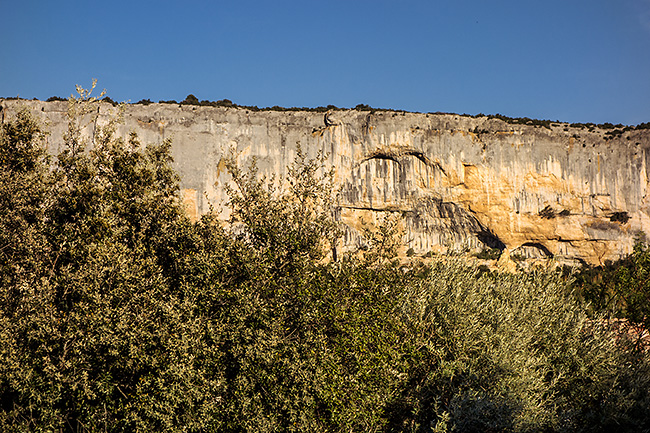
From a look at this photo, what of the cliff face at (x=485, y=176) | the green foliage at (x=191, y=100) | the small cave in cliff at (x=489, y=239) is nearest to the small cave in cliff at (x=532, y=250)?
the cliff face at (x=485, y=176)

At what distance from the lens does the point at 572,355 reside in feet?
41.6

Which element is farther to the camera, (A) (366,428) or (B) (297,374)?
(A) (366,428)

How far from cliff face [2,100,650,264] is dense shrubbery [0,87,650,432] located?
4344cm

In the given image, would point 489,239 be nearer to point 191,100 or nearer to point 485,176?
point 485,176

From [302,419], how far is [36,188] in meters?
7.12

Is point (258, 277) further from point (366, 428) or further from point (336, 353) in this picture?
point (366, 428)

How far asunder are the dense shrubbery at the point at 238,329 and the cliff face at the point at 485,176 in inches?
1710

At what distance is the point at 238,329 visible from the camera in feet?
31.1

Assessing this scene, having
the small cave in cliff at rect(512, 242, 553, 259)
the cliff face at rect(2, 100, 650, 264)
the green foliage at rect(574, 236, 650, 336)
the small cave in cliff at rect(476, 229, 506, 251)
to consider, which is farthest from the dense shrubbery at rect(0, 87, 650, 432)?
the small cave in cliff at rect(512, 242, 553, 259)

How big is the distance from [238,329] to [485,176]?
51601 mm

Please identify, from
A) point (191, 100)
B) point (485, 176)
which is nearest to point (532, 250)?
point (485, 176)

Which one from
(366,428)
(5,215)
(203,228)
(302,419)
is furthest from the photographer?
(203,228)

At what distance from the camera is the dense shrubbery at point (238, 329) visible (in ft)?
30.6

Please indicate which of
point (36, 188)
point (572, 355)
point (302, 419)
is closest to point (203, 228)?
point (36, 188)
